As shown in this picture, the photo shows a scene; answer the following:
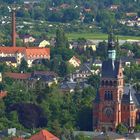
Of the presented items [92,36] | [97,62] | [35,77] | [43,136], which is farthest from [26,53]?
[43,136]

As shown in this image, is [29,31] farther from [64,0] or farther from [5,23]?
[64,0]

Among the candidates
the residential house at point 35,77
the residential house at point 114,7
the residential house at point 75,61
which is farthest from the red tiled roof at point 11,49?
the residential house at point 114,7

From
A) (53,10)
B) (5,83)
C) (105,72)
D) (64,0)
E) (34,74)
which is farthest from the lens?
(64,0)

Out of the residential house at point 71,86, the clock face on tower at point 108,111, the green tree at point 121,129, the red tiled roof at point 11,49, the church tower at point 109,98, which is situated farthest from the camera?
the red tiled roof at point 11,49

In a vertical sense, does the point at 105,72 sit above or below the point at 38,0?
above

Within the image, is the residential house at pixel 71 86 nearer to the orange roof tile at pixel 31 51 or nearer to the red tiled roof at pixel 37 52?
the red tiled roof at pixel 37 52

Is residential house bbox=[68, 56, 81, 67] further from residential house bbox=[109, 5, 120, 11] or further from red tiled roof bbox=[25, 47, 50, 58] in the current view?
residential house bbox=[109, 5, 120, 11]

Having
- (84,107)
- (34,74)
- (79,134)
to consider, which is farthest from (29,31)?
(79,134)

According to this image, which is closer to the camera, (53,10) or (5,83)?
(5,83)
